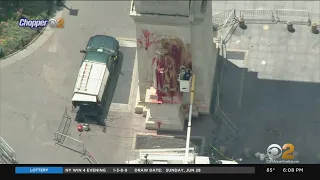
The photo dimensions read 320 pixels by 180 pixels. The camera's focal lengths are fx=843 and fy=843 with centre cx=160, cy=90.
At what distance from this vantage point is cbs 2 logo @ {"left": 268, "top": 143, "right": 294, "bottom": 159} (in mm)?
94062

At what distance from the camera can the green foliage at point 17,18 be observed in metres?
104

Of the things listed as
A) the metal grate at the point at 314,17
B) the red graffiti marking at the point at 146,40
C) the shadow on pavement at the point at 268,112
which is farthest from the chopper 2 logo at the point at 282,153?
the metal grate at the point at 314,17

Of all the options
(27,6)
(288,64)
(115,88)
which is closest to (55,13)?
(27,6)

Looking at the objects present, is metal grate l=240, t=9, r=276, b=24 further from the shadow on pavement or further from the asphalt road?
the asphalt road

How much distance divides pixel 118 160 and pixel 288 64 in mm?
23982

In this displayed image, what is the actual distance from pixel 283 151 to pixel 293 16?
65.6ft

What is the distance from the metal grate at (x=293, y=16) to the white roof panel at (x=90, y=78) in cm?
2374

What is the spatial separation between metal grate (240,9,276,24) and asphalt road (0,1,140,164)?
14341 mm

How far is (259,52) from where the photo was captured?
103 m

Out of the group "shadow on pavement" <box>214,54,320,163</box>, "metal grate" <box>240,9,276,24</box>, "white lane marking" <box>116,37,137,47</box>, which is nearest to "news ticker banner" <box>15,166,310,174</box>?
"shadow on pavement" <box>214,54,320,163</box>

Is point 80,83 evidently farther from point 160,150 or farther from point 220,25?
point 220,25

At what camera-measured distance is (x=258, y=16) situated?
106125 millimetres

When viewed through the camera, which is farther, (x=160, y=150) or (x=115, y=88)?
(x=115, y=88)

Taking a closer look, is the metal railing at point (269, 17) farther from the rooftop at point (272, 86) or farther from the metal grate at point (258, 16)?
the rooftop at point (272, 86)
